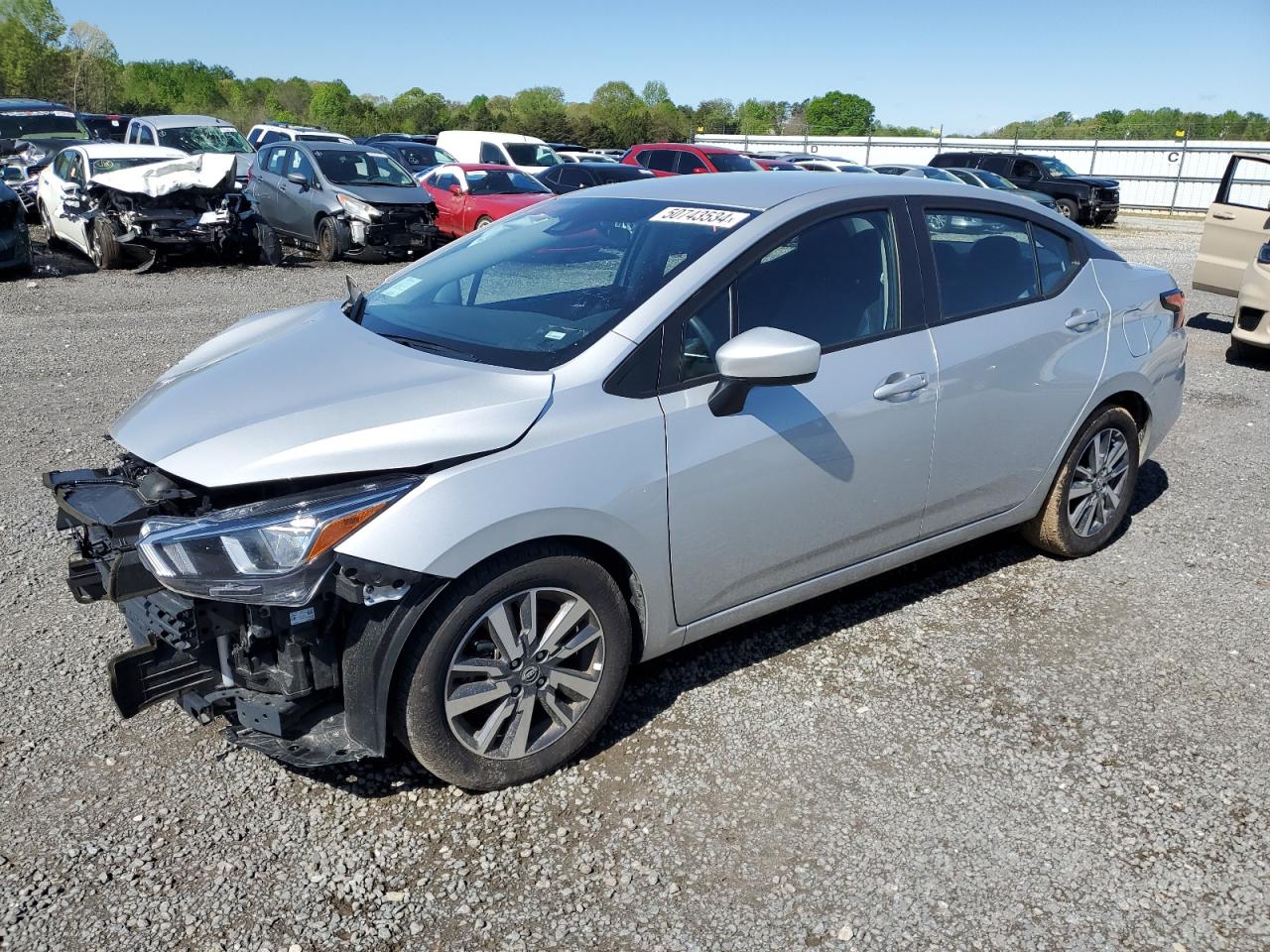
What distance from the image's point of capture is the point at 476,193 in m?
15.9

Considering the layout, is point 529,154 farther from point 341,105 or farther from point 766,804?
point 341,105

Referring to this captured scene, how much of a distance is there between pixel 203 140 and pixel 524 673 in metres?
19.5

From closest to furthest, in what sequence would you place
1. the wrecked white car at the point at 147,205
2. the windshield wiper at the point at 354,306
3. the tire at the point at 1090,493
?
1. the windshield wiper at the point at 354,306
2. the tire at the point at 1090,493
3. the wrecked white car at the point at 147,205

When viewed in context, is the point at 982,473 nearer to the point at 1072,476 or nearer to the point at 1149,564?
the point at 1072,476

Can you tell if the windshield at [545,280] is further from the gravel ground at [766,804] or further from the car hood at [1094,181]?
the car hood at [1094,181]

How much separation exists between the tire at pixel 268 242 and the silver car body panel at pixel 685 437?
10.4 m

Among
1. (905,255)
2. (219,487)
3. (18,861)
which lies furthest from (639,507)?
(18,861)

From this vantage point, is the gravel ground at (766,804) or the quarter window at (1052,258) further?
the quarter window at (1052,258)

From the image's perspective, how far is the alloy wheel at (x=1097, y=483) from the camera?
15.4 feet

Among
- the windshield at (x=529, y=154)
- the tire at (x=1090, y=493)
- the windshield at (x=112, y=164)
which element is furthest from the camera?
the windshield at (x=529, y=154)

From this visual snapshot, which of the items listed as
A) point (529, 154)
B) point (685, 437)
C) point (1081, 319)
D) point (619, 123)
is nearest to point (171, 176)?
point (529, 154)

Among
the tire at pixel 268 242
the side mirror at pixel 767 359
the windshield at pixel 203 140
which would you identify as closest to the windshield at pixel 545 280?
the side mirror at pixel 767 359

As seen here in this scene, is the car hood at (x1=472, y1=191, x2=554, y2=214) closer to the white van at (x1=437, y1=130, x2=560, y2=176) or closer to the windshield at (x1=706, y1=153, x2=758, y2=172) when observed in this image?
the white van at (x1=437, y1=130, x2=560, y2=176)

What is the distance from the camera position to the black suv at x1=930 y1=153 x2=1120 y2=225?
2538cm
